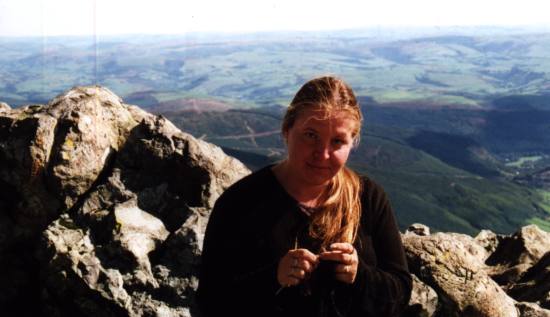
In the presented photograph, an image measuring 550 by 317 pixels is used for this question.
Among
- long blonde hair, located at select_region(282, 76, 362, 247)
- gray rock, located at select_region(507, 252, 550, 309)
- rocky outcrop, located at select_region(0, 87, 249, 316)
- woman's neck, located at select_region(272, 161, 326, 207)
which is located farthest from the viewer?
gray rock, located at select_region(507, 252, 550, 309)

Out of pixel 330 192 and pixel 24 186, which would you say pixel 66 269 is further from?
pixel 330 192

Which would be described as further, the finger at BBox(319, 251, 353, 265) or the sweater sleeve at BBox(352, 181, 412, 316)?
the sweater sleeve at BBox(352, 181, 412, 316)

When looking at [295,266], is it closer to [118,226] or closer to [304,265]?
[304,265]

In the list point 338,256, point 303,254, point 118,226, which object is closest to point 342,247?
point 338,256

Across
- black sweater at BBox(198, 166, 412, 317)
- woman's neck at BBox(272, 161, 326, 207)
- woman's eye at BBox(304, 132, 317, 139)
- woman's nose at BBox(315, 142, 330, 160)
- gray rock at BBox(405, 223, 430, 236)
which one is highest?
woman's eye at BBox(304, 132, 317, 139)

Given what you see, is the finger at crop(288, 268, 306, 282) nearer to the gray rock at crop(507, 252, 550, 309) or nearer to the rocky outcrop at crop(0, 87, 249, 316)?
the rocky outcrop at crop(0, 87, 249, 316)

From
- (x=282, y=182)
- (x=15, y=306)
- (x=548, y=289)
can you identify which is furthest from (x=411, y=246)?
(x=15, y=306)

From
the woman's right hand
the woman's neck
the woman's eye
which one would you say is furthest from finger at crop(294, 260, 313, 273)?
the woman's eye
